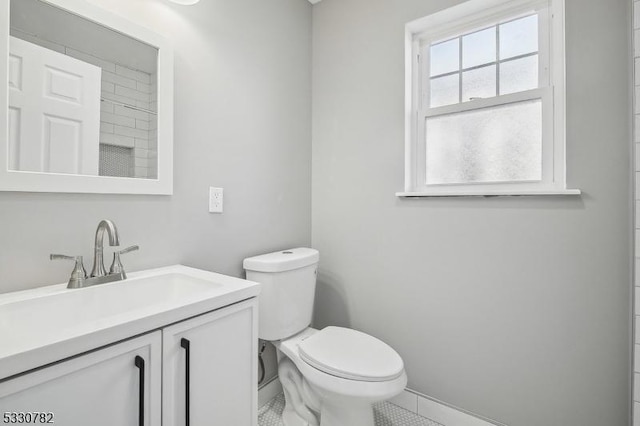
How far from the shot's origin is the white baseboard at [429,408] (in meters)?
1.46

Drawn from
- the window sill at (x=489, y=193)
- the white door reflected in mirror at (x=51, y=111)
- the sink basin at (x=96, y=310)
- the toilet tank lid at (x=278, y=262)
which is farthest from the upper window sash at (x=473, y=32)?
the white door reflected in mirror at (x=51, y=111)

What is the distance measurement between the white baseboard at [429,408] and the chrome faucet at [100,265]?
3.48 feet

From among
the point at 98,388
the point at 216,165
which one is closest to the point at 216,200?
the point at 216,165

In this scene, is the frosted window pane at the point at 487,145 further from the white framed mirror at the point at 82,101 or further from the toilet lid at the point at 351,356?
the white framed mirror at the point at 82,101

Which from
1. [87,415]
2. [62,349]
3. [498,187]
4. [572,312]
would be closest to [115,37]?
[62,349]

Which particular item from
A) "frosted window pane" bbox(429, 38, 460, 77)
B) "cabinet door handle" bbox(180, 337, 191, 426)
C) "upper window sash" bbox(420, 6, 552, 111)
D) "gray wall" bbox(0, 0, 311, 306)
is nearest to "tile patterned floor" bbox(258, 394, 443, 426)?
"gray wall" bbox(0, 0, 311, 306)

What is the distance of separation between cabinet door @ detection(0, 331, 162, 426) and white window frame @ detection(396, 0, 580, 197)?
4.38 ft

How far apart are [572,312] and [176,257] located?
1.68 meters

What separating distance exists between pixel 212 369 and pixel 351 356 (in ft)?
2.02

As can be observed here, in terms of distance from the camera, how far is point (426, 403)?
1.58 metres

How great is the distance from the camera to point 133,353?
71 cm

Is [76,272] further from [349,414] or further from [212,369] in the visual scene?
[349,414]

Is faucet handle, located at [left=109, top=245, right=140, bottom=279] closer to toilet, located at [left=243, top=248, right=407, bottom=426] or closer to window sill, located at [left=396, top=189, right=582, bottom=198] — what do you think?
toilet, located at [left=243, top=248, right=407, bottom=426]

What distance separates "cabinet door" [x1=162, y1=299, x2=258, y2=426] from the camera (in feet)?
2.59
